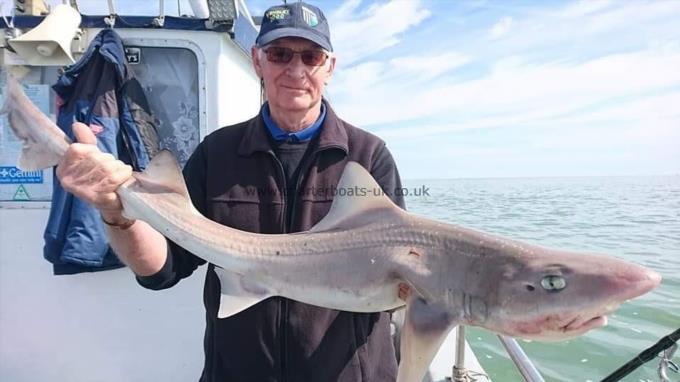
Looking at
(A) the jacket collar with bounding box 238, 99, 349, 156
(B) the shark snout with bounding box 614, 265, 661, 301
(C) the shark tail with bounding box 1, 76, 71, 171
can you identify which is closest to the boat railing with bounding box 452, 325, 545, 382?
(B) the shark snout with bounding box 614, 265, 661, 301

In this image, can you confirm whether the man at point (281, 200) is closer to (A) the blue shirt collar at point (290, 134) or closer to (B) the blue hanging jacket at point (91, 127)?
(A) the blue shirt collar at point (290, 134)

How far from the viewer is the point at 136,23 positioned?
383 centimetres

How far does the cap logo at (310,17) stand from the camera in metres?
2.47

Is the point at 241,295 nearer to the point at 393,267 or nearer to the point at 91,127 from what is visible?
the point at 393,267

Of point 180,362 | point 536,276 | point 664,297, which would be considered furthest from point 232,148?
point 664,297

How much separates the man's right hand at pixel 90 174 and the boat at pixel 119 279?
198cm

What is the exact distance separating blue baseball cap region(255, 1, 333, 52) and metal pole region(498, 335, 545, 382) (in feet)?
6.72

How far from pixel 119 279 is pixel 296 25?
273cm

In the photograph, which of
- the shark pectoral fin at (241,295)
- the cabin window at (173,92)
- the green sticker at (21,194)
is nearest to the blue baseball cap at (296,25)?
the shark pectoral fin at (241,295)

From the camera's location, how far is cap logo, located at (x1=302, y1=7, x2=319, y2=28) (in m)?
2.47

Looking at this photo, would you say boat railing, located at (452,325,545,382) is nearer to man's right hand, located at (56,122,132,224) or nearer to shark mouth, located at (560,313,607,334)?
shark mouth, located at (560,313,607,334)

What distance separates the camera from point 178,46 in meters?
3.92

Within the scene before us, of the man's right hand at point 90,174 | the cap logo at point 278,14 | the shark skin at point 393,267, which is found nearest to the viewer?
the shark skin at point 393,267

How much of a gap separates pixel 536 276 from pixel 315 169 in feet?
3.93
